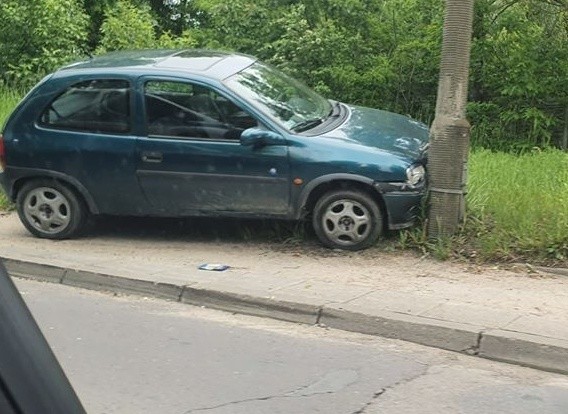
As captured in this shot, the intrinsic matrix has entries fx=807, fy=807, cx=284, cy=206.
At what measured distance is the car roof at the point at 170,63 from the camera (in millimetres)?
7602

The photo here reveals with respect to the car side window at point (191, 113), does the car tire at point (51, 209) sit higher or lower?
lower

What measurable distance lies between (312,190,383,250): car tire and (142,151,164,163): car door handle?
4.92ft

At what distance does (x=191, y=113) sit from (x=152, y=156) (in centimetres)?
53

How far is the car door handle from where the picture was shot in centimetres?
739

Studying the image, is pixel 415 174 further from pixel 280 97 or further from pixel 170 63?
pixel 170 63

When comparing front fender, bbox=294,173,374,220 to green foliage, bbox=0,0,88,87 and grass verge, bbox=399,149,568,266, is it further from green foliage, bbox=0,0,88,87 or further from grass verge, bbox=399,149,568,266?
green foliage, bbox=0,0,88,87

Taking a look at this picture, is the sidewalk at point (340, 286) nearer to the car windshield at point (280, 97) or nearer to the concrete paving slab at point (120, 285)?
the concrete paving slab at point (120, 285)

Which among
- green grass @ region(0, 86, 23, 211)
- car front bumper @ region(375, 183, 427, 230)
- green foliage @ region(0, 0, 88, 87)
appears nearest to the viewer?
car front bumper @ region(375, 183, 427, 230)

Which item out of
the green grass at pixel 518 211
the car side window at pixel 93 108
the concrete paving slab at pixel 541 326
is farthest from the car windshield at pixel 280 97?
the concrete paving slab at pixel 541 326

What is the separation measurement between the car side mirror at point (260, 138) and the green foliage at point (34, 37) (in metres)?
8.16

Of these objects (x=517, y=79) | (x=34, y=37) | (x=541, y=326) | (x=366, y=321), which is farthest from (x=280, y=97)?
(x=34, y=37)

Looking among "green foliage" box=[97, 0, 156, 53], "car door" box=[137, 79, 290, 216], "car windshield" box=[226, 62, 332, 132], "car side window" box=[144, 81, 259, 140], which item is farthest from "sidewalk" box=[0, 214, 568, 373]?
"green foliage" box=[97, 0, 156, 53]

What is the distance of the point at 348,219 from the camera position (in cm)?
715

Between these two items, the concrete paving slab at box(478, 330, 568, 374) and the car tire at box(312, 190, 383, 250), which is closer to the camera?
the concrete paving slab at box(478, 330, 568, 374)
